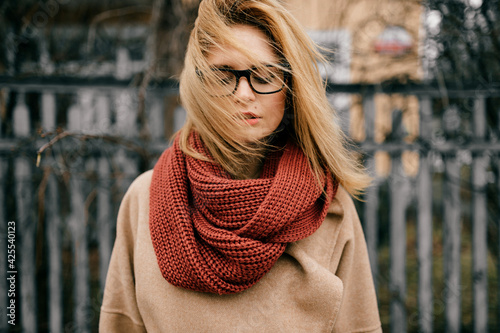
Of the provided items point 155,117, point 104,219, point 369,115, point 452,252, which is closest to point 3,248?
point 104,219

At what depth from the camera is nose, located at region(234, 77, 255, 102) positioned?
1.14m

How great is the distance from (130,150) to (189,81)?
1.34 meters

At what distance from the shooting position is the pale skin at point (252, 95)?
1147 mm

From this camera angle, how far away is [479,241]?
2.53 m

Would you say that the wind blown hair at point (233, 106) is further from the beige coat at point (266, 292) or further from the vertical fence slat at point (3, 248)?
the vertical fence slat at point (3, 248)

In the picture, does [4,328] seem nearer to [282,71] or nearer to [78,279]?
[78,279]

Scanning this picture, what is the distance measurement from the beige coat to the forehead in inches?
20.7

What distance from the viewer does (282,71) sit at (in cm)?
120

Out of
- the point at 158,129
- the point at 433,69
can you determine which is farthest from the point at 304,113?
the point at 433,69

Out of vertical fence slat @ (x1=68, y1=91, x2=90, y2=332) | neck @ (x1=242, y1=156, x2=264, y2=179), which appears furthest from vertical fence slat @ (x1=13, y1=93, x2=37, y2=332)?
neck @ (x1=242, y1=156, x2=264, y2=179)

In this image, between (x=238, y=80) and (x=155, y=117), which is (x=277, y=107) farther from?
(x=155, y=117)

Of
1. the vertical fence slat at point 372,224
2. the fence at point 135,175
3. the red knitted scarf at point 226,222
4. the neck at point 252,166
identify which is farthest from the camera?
the vertical fence slat at point 372,224

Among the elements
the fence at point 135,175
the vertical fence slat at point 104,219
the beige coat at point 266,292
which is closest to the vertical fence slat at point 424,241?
the fence at point 135,175

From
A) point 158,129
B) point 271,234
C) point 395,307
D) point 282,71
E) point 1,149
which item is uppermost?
point 282,71
